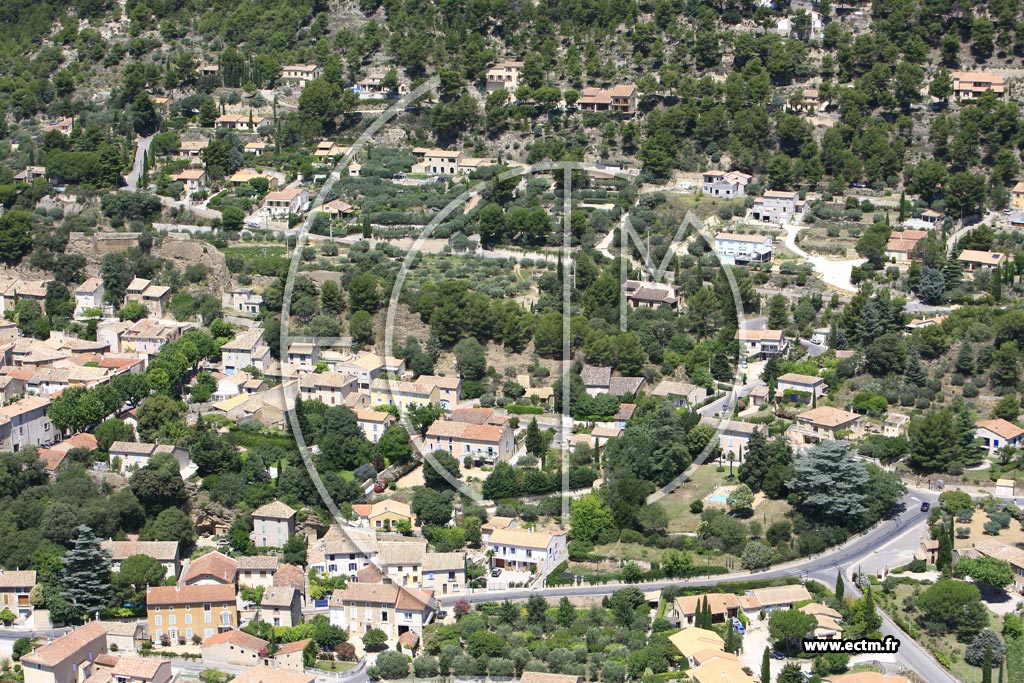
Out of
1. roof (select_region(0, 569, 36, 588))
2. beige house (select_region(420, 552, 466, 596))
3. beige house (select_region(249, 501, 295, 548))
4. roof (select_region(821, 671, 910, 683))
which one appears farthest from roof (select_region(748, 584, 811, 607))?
roof (select_region(0, 569, 36, 588))

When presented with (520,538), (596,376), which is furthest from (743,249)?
(520,538)

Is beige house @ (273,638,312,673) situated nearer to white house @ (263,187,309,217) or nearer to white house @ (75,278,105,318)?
white house @ (75,278,105,318)

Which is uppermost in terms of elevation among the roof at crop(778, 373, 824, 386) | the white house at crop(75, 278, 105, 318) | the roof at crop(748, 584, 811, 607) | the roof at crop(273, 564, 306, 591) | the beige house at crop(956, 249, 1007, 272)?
the beige house at crop(956, 249, 1007, 272)

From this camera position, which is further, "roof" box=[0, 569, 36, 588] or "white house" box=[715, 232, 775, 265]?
"white house" box=[715, 232, 775, 265]

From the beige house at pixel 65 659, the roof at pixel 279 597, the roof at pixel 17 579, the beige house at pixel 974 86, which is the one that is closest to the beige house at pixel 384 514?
the roof at pixel 279 597

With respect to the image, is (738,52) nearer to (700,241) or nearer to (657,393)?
(700,241)

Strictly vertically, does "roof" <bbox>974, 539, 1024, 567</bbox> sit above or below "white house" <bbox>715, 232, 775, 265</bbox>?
below

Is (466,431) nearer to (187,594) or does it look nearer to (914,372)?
(187,594)
